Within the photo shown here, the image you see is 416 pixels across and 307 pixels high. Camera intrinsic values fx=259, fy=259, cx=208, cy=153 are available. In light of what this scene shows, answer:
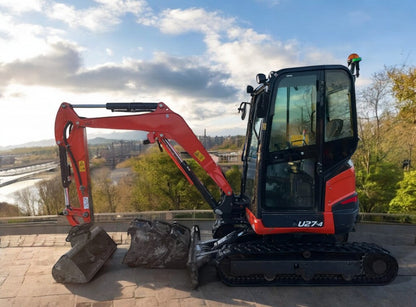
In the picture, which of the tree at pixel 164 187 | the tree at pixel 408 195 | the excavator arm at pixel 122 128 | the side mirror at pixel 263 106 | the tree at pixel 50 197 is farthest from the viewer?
the tree at pixel 50 197

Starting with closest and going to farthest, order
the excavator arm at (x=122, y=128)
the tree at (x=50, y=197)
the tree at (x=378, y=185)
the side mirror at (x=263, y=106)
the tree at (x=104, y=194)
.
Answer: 1. the side mirror at (x=263, y=106)
2. the excavator arm at (x=122, y=128)
3. the tree at (x=378, y=185)
4. the tree at (x=50, y=197)
5. the tree at (x=104, y=194)

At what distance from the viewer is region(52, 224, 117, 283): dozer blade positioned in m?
4.25

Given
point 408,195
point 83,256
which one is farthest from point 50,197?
point 408,195

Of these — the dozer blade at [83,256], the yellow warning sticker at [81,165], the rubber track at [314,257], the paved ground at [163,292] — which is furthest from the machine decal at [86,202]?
the rubber track at [314,257]

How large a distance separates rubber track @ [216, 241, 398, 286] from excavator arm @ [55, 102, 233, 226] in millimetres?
1135

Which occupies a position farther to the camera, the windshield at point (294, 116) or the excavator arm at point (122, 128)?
the excavator arm at point (122, 128)

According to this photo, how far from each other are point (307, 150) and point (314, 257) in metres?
Result: 1.75

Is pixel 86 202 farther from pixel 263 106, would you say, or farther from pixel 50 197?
pixel 50 197

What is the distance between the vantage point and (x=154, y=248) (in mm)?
4773

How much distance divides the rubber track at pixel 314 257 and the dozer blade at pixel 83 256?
2.23 metres

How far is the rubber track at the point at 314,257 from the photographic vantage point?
416 cm

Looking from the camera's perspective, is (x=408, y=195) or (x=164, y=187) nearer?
(x=408, y=195)

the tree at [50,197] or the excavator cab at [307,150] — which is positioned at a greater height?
the excavator cab at [307,150]

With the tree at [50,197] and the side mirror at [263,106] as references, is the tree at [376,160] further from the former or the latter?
the tree at [50,197]
